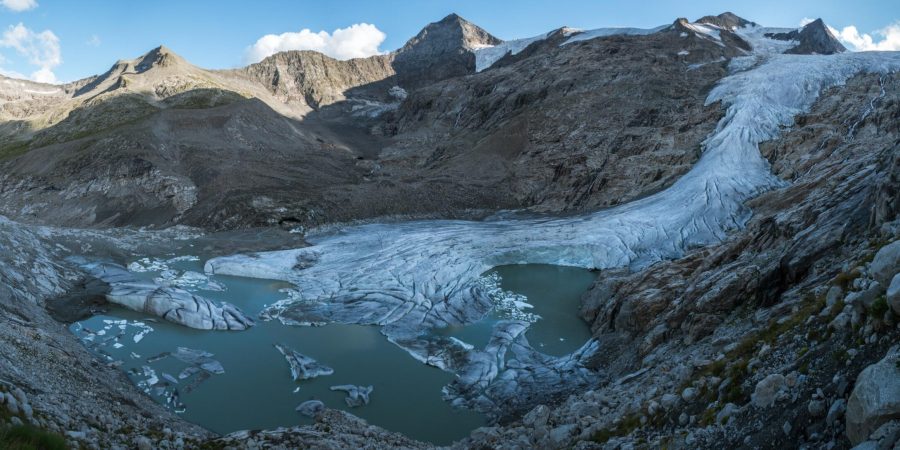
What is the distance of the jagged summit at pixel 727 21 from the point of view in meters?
92.2

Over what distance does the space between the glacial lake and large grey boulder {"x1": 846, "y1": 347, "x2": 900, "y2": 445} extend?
10644mm

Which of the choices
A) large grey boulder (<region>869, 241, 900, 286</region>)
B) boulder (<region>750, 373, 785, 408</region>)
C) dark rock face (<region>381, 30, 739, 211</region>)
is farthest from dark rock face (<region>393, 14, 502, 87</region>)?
boulder (<region>750, 373, 785, 408</region>)

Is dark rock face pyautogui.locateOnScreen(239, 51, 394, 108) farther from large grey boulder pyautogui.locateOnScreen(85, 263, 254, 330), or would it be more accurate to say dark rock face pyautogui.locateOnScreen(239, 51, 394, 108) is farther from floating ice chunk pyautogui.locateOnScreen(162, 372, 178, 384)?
floating ice chunk pyautogui.locateOnScreen(162, 372, 178, 384)

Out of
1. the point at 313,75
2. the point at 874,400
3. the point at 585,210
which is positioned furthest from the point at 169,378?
the point at 313,75

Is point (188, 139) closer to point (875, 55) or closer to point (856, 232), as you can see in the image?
point (856, 232)

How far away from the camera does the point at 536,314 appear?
24.5 metres

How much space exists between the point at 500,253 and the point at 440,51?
10121cm

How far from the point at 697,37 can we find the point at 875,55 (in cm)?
2485

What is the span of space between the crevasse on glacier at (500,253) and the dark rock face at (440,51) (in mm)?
78346

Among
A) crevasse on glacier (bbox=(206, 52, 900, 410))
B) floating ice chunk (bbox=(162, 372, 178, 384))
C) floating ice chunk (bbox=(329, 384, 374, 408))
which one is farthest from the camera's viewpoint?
crevasse on glacier (bbox=(206, 52, 900, 410))

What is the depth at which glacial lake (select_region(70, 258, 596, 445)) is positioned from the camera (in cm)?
1539

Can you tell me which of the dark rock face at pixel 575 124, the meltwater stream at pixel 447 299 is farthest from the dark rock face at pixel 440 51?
the meltwater stream at pixel 447 299

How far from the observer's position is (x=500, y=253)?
3234 centimetres

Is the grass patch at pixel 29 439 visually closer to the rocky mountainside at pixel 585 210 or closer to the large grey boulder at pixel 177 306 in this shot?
the rocky mountainside at pixel 585 210
